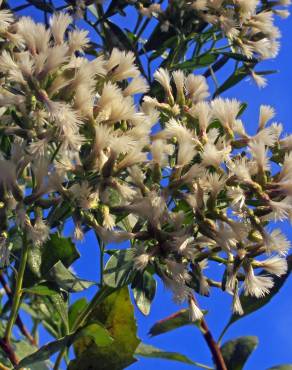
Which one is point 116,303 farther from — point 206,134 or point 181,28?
point 181,28

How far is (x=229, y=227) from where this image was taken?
1471 mm

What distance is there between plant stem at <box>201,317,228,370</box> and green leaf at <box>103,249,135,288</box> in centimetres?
49

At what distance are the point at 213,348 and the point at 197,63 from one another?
33.5 inches

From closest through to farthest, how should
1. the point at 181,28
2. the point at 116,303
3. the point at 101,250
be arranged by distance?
the point at 101,250 → the point at 116,303 → the point at 181,28

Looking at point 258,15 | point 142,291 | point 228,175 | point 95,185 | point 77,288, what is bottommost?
point 77,288

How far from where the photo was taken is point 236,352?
6.93ft

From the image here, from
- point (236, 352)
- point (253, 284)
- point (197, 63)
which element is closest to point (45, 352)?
point (253, 284)

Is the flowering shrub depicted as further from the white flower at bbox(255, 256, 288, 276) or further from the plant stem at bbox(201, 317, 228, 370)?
the plant stem at bbox(201, 317, 228, 370)

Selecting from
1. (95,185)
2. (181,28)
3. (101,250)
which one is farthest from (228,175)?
(181,28)

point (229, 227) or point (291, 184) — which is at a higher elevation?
point (291, 184)

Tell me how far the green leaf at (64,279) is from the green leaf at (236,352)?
0.48 meters

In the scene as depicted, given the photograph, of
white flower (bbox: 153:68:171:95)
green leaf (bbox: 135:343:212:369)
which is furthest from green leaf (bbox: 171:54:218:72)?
green leaf (bbox: 135:343:212:369)

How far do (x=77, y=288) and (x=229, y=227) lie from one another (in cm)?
53

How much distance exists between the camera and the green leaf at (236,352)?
2109mm
